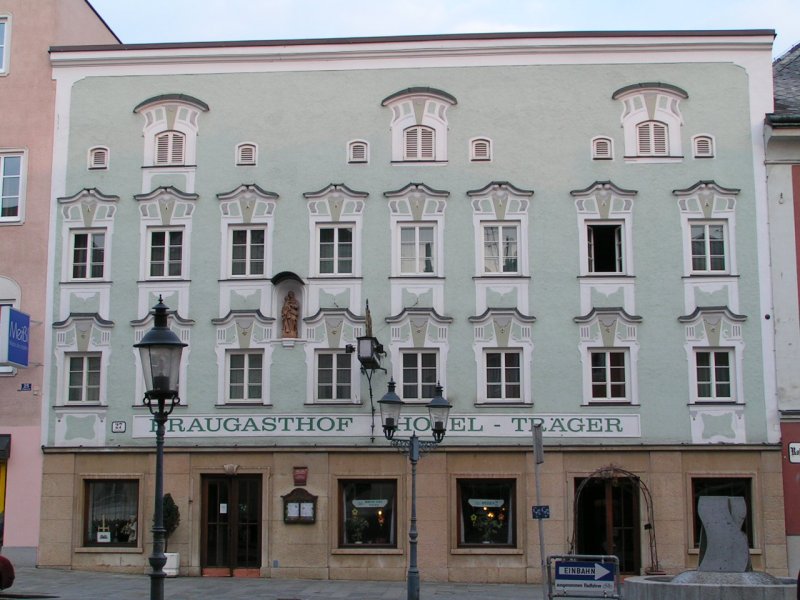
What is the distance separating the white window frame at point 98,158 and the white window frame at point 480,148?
30.9ft

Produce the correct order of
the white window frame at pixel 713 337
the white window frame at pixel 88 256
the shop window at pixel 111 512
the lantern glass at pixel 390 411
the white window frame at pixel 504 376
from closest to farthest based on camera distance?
the lantern glass at pixel 390 411, the white window frame at pixel 713 337, the white window frame at pixel 504 376, the shop window at pixel 111 512, the white window frame at pixel 88 256

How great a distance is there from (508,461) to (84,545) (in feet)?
35.1

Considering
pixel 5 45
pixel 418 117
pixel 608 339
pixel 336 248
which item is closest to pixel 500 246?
pixel 608 339

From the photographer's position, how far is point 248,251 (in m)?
28.6

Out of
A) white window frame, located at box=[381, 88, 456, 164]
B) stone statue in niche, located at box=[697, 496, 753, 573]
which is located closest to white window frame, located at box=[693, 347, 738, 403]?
white window frame, located at box=[381, 88, 456, 164]

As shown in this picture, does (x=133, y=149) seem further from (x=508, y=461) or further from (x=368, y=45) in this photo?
(x=508, y=461)

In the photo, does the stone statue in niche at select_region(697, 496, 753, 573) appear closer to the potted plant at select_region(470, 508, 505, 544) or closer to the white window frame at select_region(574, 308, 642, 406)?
the white window frame at select_region(574, 308, 642, 406)

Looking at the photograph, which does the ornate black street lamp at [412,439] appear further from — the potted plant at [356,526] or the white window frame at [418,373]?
the potted plant at [356,526]

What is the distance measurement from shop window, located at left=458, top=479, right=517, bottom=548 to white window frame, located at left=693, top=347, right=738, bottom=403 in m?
5.11

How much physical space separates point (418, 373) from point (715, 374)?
724 centimetres

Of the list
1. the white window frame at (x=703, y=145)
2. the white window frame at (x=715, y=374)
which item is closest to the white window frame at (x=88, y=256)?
the white window frame at (x=715, y=374)

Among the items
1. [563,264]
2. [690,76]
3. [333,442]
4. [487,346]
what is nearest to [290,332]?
[333,442]

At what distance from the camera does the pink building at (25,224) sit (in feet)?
92.1

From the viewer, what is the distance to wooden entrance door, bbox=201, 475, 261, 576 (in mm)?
27562
